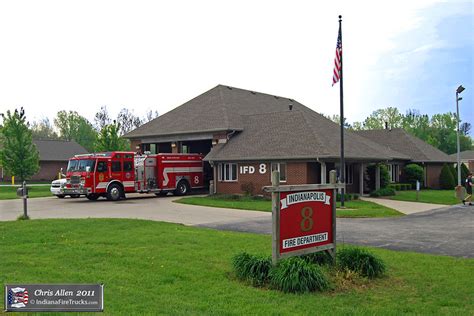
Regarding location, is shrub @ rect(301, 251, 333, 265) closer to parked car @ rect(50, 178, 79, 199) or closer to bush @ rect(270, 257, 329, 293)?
bush @ rect(270, 257, 329, 293)

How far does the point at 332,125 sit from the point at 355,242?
26.3m

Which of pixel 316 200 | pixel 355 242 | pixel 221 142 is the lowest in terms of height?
pixel 355 242

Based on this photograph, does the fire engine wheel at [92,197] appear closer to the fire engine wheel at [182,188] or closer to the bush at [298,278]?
the fire engine wheel at [182,188]

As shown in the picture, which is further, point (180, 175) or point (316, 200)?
point (180, 175)

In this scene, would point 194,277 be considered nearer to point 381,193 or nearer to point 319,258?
point 319,258

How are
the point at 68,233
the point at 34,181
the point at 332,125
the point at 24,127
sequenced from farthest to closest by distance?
the point at 34,181 → the point at 24,127 → the point at 332,125 → the point at 68,233

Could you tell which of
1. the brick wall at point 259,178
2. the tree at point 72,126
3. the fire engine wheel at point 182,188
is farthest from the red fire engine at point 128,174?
the tree at point 72,126

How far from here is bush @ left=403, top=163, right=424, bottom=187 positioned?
44.1 metres

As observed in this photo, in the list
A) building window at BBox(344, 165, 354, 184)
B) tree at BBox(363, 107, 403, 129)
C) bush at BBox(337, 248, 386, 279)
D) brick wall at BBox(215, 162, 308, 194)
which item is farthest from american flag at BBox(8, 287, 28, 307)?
tree at BBox(363, 107, 403, 129)

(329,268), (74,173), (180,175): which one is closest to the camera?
(329,268)

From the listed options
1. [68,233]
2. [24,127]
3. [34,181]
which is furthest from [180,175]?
→ [34,181]

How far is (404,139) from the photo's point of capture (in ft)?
162

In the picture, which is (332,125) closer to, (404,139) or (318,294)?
(404,139)

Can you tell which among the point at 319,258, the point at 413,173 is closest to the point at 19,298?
the point at 319,258
